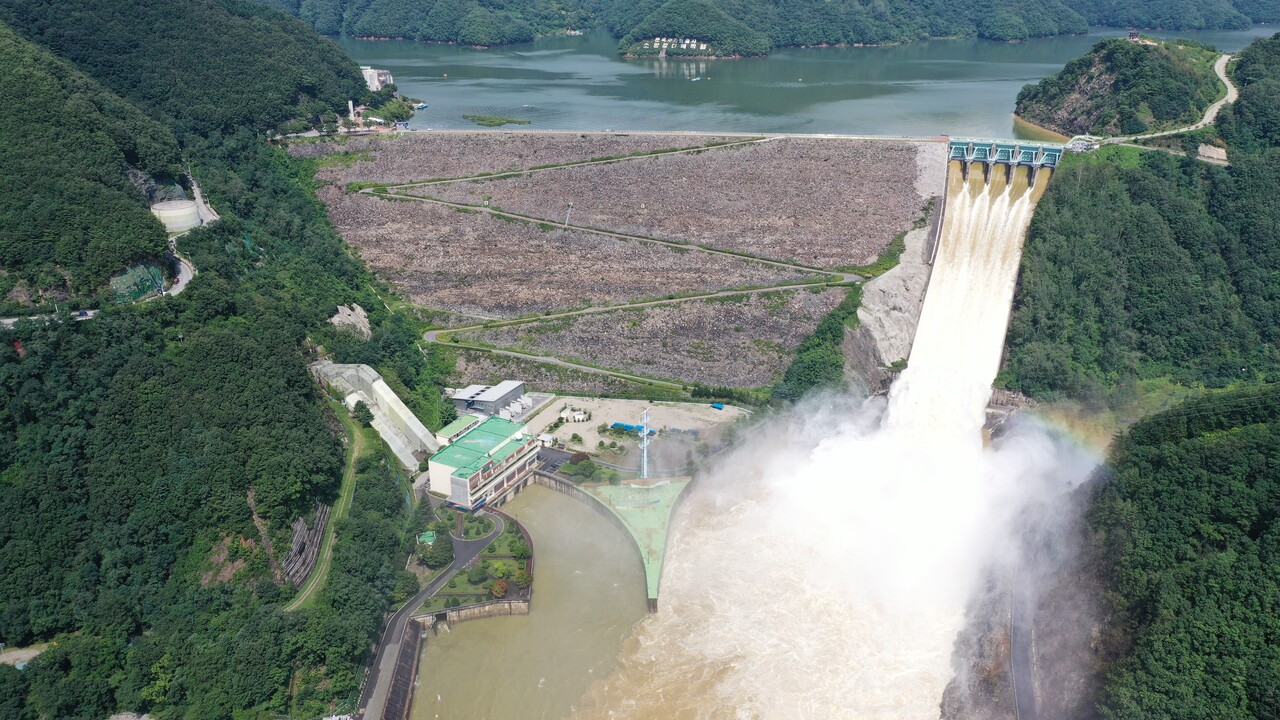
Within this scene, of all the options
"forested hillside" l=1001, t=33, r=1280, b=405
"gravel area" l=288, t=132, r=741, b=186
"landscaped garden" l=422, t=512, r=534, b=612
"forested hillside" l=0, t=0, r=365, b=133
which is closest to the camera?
"landscaped garden" l=422, t=512, r=534, b=612

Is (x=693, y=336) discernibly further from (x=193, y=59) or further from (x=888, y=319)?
(x=193, y=59)

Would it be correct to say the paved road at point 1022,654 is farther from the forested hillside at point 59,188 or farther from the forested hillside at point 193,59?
the forested hillside at point 193,59

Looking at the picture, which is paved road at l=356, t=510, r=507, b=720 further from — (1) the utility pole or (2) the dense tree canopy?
(2) the dense tree canopy

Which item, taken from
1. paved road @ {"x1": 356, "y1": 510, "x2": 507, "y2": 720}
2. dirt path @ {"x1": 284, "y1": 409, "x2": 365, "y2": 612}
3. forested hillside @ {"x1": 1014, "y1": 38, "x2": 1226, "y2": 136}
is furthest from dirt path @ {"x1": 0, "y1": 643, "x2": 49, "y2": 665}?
forested hillside @ {"x1": 1014, "y1": 38, "x2": 1226, "y2": 136}

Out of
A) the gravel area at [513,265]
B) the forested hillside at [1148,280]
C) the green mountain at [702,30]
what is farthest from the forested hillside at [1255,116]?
the green mountain at [702,30]

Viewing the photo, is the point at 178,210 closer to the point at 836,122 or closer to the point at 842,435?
the point at 842,435

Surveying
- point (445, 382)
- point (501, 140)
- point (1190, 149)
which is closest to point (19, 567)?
point (445, 382)
